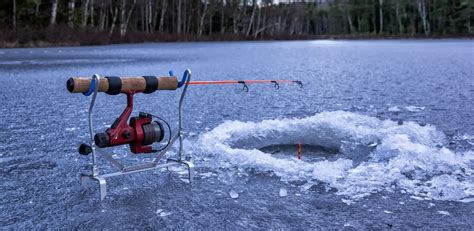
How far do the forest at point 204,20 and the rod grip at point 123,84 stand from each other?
3208cm

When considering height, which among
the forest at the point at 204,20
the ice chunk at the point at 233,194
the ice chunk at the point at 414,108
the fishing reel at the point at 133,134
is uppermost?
the forest at the point at 204,20

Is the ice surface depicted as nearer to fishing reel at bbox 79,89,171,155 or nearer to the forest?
fishing reel at bbox 79,89,171,155

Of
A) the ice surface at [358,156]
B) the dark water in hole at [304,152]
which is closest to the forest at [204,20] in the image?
the ice surface at [358,156]

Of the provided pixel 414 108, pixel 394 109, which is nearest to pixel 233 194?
pixel 394 109

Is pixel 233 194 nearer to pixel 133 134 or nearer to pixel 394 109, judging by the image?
pixel 133 134

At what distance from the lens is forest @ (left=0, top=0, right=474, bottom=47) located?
38.9 meters

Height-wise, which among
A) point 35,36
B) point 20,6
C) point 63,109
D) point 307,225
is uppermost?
point 20,6

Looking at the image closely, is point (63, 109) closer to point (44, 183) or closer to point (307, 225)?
point (44, 183)

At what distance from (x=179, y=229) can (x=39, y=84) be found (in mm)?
9754

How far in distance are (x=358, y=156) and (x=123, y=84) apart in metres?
2.54

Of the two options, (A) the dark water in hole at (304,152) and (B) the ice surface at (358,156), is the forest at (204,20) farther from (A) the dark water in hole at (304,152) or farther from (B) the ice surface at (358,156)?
(A) the dark water in hole at (304,152)

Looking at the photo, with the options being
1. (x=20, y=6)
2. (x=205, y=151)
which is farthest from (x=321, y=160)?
(x=20, y=6)

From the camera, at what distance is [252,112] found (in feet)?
26.7

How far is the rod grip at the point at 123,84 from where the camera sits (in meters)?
3.56
